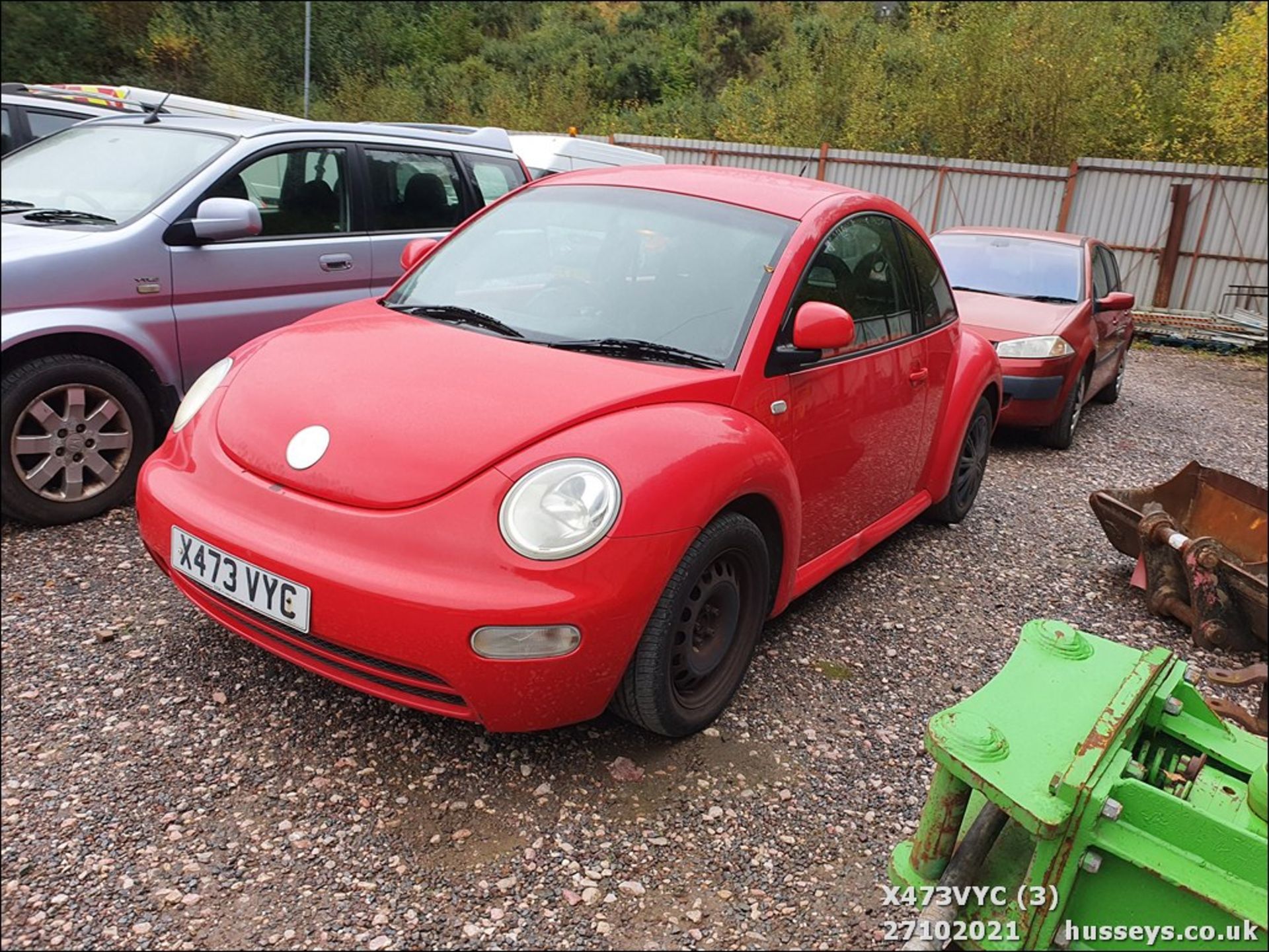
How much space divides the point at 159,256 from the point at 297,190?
37.3 inches

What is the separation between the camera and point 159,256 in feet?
13.1

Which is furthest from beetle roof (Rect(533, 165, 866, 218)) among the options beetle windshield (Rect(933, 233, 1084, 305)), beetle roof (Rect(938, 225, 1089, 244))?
beetle roof (Rect(938, 225, 1089, 244))

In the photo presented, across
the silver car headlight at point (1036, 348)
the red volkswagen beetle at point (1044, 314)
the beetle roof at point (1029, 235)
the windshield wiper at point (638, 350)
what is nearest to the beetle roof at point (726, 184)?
the windshield wiper at point (638, 350)

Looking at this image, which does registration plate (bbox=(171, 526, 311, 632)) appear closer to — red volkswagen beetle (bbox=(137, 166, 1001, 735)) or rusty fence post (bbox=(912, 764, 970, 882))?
red volkswagen beetle (bbox=(137, 166, 1001, 735))

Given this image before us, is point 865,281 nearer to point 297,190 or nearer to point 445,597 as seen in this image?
point 445,597

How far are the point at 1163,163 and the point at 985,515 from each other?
11881 mm

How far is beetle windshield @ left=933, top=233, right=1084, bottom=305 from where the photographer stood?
7.09 metres

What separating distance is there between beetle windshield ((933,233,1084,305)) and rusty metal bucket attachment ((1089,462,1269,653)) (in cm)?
319

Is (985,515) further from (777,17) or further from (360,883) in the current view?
(777,17)

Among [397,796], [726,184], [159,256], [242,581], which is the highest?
[726,184]

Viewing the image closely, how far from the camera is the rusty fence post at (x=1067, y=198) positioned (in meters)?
14.4

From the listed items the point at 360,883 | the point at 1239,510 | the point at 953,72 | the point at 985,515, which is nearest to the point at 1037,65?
the point at 953,72

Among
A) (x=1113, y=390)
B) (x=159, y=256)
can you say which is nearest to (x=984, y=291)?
(x=1113, y=390)

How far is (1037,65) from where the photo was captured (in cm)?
1611
